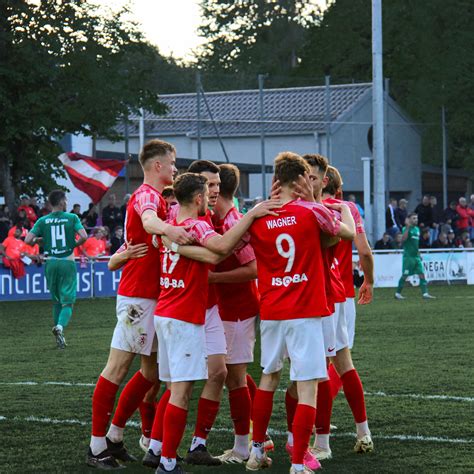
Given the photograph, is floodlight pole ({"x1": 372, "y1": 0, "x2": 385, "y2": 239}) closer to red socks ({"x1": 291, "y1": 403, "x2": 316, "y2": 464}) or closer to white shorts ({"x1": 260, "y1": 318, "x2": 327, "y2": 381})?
white shorts ({"x1": 260, "y1": 318, "x2": 327, "y2": 381})

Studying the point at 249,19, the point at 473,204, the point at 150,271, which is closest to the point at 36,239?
the point at 150,271

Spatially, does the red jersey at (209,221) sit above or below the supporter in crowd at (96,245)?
above

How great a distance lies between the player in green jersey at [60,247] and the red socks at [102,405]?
7.93 metres

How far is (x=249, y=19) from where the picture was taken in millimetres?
73750

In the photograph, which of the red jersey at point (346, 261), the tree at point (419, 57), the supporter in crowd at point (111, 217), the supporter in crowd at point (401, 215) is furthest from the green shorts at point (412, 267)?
the tree at point (419, 57)

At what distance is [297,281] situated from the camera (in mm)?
7449

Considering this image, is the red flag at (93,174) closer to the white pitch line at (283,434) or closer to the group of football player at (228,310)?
the white pitch line at (283,434)

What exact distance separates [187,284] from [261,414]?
3.10 feet

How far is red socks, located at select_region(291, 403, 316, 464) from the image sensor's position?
7.30 m

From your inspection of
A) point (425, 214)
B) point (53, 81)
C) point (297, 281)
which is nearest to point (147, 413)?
point (297, 281)

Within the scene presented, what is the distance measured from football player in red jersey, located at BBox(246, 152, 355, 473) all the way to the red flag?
72.4 ft

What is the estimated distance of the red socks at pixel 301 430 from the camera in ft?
24.0

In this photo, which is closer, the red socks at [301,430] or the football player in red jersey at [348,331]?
the red socks at [301,430]

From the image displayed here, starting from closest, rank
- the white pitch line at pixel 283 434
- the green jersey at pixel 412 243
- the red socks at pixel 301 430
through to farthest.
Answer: the red socks at pixel 301 430 < the white pitch line at pixel 283 434 < the green jersey at pixel 412 243
